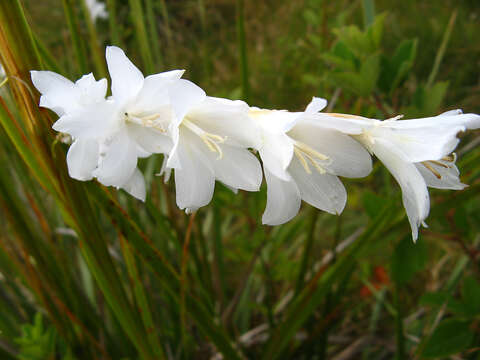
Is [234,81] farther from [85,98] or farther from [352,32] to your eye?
[85,98]

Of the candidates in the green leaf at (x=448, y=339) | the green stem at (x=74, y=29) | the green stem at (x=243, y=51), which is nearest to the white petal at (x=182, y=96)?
the green stem at (x=74, y=29)

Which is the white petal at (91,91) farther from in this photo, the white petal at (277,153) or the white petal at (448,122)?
the white petal at (448,122)

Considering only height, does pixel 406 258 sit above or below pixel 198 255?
above

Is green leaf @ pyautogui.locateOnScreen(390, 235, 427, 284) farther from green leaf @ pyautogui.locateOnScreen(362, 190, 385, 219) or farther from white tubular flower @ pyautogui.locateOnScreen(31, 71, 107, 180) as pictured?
white tubular flower @ pyautogui.locateOnScreen(31, 71, 107, 180)

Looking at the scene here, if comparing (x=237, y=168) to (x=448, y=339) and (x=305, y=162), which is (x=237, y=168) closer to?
(x=305, y=162)

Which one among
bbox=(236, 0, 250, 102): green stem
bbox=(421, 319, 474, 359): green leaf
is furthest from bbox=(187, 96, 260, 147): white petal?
bbox=(421, 319, 474, 359): green leaf

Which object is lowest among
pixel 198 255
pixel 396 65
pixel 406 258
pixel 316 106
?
pixel 198 255

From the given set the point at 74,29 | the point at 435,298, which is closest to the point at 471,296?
the point at 435,298
